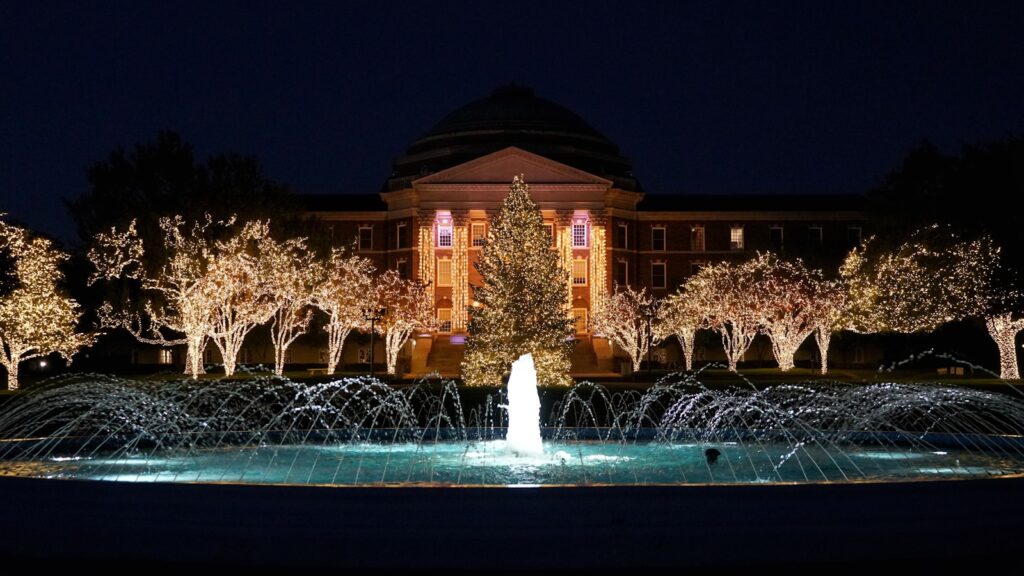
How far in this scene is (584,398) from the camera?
31.8 meters

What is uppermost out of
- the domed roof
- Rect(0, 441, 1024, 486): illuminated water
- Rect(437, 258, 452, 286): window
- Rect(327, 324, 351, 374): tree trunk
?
the domed roof

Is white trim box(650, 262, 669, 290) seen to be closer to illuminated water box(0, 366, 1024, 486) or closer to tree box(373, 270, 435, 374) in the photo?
tree box(373, 270, 435, 374)

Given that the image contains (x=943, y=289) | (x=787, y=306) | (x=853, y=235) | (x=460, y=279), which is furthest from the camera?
(x=853, y=235)

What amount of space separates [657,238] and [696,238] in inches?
115

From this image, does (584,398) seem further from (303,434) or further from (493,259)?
(493,259)

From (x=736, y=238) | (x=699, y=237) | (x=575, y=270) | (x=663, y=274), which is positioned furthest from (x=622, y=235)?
(x=736, y=238)

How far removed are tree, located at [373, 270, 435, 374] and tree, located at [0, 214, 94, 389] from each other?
20.3m

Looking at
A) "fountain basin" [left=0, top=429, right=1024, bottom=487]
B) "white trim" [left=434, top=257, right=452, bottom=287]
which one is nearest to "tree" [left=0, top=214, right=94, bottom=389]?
"fountain basin" [left=0, top=429, right=1024, bottom=487]

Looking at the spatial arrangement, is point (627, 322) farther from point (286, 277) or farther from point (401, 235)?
point (401, 235)

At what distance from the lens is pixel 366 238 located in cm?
8281

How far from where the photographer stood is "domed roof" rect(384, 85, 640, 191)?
84.1 metres

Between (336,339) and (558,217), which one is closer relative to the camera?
(336,339)

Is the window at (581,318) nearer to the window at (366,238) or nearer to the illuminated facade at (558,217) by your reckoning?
the illuminated facade at (558,217)

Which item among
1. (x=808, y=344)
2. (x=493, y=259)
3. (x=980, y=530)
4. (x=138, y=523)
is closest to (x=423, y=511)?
(x=138, y=523)
